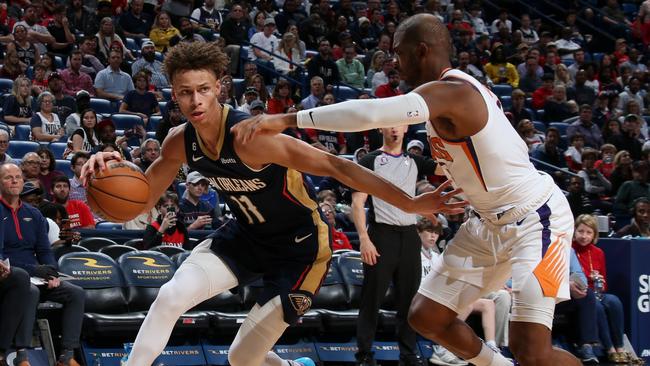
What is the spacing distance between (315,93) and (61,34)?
3.76 metres

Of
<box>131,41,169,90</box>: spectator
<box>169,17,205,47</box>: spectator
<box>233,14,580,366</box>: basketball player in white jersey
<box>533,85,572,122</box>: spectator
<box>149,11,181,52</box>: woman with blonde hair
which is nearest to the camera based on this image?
<box>233,14,580,366</box>: basketball player in white jersey

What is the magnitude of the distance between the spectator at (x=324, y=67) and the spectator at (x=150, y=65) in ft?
7.94

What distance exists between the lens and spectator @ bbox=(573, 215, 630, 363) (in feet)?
31.6

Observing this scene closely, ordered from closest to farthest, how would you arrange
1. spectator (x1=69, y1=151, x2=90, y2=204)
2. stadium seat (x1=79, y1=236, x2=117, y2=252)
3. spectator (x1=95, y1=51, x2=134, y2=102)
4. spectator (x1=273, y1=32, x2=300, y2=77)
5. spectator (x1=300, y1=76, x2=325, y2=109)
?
stadium seat (x1=79, y1=236, x2=117, y2=252) → spectator (x1=69, y1=151, x2=90, y2=204) → spectator (x1=95, y1=51, x2=134, y2=102) → spectator (x1=300, y1=76, x2=325, y2=109) → spectator (x1=273, y1=32, x2=300, y2=77)

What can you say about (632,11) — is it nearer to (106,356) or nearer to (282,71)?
(282,71)

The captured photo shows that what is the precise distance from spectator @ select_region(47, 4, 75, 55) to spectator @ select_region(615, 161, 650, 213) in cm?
799

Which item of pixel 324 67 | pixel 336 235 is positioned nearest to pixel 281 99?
pixel 324 67

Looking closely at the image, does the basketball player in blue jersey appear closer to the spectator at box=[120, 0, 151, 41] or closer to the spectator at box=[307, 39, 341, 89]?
the spectator at box=[307, 39, 341, 89]

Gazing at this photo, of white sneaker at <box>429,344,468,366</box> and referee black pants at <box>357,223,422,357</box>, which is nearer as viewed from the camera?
referee black pants at <box>357,223,422,357</box>

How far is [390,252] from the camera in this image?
8383 millimetres

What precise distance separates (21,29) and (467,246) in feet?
31.7

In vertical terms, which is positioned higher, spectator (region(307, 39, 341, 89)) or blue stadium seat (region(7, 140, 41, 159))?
spectator (region(307, 39, 341, 89))

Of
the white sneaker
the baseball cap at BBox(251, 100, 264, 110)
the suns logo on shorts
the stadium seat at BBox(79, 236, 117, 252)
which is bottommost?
the white sneaker

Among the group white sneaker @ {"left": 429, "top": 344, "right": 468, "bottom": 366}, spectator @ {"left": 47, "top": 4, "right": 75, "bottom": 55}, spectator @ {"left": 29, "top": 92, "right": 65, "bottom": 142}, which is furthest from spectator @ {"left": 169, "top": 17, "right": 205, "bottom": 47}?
white sneaker @ {"left": 429, "top": 344, "right": 468, "bottom": 366}
